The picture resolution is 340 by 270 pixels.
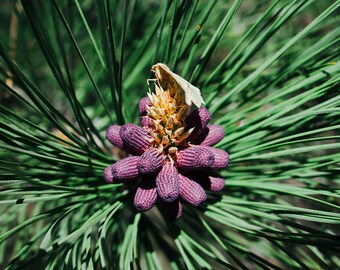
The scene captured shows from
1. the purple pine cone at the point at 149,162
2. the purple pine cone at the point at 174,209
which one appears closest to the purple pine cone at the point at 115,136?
the purple pine cone at the point at 149,162

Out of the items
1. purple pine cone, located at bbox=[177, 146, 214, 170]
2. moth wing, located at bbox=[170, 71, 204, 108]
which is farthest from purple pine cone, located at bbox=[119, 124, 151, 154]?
moth wing, located at bbox=[170, 71, 204, 108]

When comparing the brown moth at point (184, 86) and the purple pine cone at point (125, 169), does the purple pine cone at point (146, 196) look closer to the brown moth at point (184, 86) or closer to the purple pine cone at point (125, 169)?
the purple pine cone at point (125, 169)

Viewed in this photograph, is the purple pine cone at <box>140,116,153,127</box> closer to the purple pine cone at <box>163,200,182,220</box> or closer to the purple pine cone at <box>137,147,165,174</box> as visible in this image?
the purple pine cone at <box>137,147,165,174</box>

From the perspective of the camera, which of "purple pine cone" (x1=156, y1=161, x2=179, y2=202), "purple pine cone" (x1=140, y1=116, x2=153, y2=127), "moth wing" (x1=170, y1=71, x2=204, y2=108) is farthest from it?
"purple pine cone" (x1=140, y1=116, x2=153, y2=127)

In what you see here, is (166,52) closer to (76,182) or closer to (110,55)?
(110,55)

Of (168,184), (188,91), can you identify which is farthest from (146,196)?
(188,91)

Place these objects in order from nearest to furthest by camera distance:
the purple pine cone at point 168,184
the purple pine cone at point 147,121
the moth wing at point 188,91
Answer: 1. the moth wing at point 188,91
2. the purple pine cone at point 168,184
3. the purple pine cone at point 147,121

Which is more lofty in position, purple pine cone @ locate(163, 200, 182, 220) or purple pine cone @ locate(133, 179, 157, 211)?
purple pine cone @ locate(133, 179, 157, 211)
